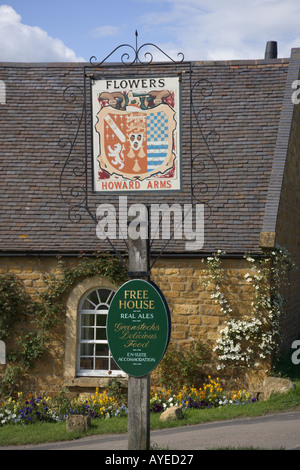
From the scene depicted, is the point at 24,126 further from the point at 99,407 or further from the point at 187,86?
the point at 99,407

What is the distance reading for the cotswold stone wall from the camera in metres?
12.1

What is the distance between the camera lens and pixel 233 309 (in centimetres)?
1212

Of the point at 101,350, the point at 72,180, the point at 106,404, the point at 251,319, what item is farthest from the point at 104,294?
the point at 251,319

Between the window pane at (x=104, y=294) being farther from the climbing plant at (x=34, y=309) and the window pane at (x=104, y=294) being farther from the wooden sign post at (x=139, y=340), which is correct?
the wooden sign post at (x=139, y=340)

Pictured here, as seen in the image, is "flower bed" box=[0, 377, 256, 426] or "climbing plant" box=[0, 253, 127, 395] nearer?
"flower bed" box=[0, 377, 256, 426]

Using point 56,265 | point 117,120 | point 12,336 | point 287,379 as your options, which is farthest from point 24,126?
point 287,379

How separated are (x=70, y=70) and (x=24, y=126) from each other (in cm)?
204

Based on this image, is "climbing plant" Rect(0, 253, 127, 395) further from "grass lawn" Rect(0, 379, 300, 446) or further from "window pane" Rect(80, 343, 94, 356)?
"grass lawn" Rect(0, 379, 300, 446)

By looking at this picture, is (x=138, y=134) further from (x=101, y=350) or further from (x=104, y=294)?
(x=101, y=350)

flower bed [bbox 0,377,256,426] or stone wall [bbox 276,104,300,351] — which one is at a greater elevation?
stone wall [bbox 276,104,300,351]

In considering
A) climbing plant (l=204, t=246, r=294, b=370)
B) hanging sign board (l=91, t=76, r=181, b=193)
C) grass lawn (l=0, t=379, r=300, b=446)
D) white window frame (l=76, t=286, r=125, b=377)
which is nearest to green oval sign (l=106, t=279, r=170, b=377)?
hanging sign board (l=91, t=76, r=181, b=193)

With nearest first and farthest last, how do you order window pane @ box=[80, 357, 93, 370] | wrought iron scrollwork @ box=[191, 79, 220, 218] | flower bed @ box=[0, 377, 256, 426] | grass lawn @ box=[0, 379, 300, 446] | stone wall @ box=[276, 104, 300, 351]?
1. grass lawn @ box=[0, 379, 300, 446]
2. flower bed @ box=[0, 377, 256, 426]
3. window pane @ box=[80, 357, 93, 370]
4. wrought iron scrollwork @ box=[191, 79, 220, 218]
5. stone wall @ box=[276, 104, 300, 351]

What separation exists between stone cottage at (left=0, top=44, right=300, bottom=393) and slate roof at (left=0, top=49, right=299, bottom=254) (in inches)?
1.0

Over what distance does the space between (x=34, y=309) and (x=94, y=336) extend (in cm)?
129
